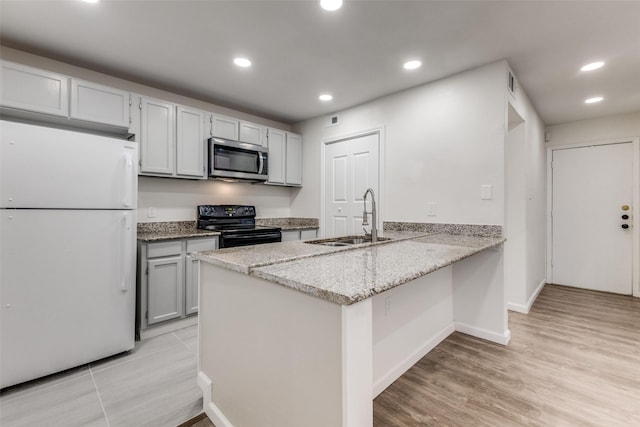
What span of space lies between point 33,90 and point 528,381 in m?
4.25

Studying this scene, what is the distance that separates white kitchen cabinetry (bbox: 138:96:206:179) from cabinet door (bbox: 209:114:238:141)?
0.13 meters

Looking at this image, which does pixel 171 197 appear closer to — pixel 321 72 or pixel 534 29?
pixel 321 72

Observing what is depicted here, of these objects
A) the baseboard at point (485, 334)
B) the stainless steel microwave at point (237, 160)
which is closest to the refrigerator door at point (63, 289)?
the stainless steel microwave at point (237, 160)

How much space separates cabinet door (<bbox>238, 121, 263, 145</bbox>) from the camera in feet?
11.9

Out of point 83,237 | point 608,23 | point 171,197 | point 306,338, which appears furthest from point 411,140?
point 83,237

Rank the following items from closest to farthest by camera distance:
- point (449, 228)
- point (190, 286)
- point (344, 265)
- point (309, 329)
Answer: point (309, 329), point (344, 265), point (449, 228), point (190, 286)

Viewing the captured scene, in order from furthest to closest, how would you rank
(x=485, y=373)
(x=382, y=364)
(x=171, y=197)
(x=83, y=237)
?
(x=171, y=197) < (x=83, y=237) < (x=485, y=373) < (x=382, y=364)

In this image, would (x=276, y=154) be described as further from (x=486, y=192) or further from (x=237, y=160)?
(x=486, y=192)

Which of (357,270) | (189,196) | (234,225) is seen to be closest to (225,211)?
(234,225)

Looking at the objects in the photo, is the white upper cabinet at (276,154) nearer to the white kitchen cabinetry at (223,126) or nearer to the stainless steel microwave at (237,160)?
the stainless steel microwave at (237,160)

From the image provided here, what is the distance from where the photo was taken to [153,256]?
8.56 ft

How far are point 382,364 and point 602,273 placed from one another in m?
4.24

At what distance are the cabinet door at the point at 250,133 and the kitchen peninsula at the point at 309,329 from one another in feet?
7.41

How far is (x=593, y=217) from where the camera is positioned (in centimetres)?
405
